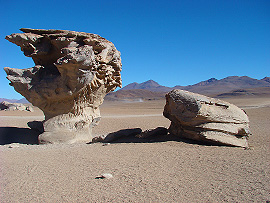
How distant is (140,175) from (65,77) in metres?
5.64

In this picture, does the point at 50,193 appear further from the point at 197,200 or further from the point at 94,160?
the point at 197,200

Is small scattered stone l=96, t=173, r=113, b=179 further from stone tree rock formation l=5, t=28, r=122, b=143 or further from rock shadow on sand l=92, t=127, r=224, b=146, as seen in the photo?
stone tree rock formation l=5, t=28, r=122, b=143

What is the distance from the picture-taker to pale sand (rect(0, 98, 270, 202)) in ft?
12.5

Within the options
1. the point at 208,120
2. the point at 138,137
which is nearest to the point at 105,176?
the point at 208,120

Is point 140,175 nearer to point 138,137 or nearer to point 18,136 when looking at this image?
point 138,137

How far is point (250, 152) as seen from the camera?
260 inches

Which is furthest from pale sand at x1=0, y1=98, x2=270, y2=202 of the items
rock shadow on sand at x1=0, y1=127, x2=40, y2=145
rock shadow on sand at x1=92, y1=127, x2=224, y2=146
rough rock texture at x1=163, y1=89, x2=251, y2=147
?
rock shadow on sand at x1=0, y1=127, x2=40, y2=145

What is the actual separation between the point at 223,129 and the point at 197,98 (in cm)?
131

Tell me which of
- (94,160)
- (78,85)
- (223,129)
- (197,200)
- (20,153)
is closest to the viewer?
(197,200)

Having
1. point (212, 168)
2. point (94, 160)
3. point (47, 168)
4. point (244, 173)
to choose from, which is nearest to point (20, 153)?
point (47, 168)

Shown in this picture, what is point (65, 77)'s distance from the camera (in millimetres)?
8945

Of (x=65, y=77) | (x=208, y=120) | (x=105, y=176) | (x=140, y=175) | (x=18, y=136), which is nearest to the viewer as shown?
(x=105, y=176)

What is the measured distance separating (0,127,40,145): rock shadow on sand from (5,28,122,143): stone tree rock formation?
5.26 feet

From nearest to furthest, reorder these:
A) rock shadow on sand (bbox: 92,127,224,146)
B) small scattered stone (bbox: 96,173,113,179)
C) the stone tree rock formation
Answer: small scattered stone (bbox: 96,173,113,179)
rock shadow on sand (bbox: 92,127,224,146)
the stone tree rock formation
